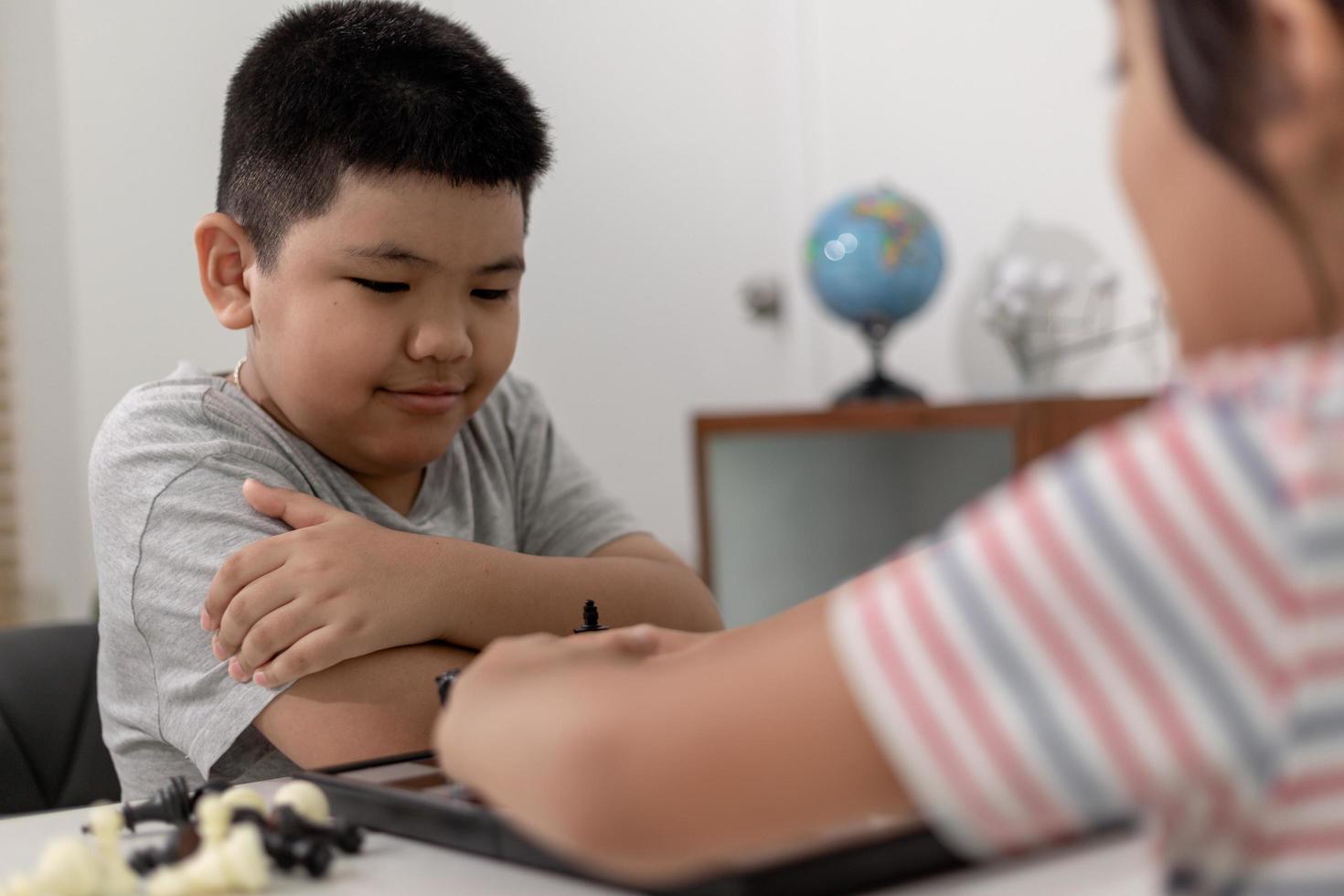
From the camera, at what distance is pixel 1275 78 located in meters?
0.43

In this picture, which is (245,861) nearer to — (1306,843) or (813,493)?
(1306,843)

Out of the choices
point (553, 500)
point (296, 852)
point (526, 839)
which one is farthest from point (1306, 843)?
point (553, 500)

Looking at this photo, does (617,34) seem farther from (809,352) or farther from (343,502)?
(343,502)

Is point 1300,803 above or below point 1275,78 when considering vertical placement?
below

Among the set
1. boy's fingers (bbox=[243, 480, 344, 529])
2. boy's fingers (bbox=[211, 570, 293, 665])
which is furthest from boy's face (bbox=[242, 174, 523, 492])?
boy's fingers (bbox=[211, 570, 293, 665])

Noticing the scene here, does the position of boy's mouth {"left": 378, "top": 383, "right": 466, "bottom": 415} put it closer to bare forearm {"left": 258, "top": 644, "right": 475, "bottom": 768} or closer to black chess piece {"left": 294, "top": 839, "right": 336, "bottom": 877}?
bare forearm {"left": 258, "top": 644, "right": 475, "bottom": 768}

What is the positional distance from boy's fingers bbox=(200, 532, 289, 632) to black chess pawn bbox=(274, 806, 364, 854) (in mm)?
337

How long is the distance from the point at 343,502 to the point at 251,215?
262 mm

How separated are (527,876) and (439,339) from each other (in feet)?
1.87

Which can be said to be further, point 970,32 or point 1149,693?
point 970,32

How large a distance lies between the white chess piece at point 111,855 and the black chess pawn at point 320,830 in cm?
7

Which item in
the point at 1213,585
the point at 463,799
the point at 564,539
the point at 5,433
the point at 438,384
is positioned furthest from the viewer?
the point at 5,433

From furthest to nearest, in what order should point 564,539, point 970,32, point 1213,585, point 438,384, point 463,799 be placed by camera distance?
point 970,32 < point 564,539 < point 438,384 < point 463,799 < point 1213,585

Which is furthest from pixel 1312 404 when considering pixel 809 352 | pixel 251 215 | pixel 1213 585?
pixel 809 352
